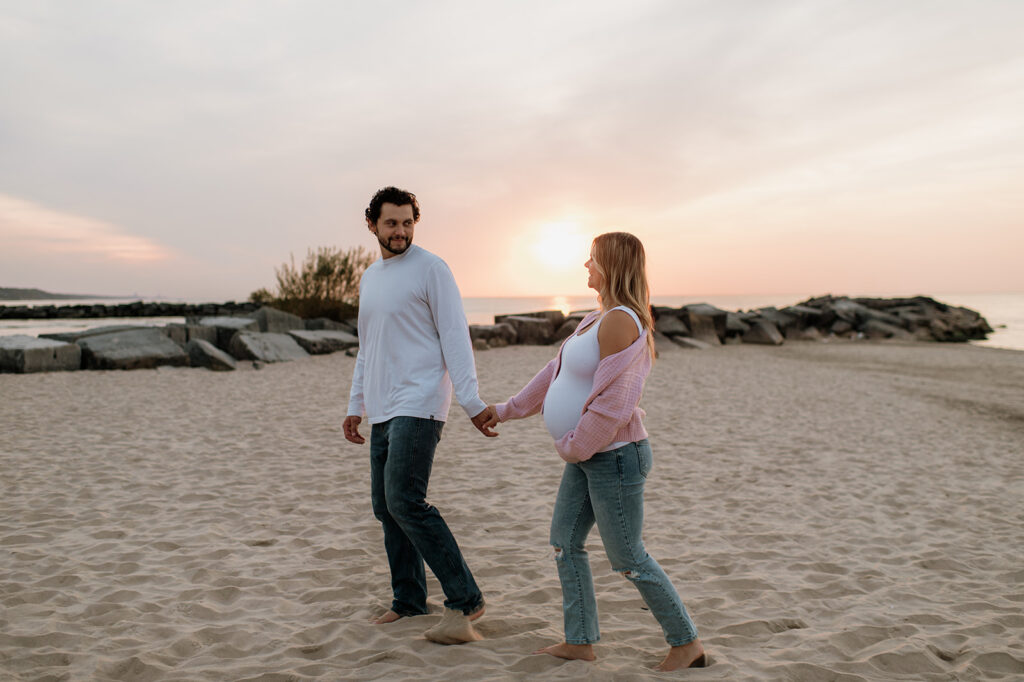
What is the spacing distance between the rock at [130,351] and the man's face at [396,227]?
1255cm

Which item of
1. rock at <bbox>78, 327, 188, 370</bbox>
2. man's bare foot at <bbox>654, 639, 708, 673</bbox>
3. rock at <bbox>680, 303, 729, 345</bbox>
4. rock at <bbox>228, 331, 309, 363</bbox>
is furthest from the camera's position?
rock at <bbox>680, 303, 729, 345</bbox>

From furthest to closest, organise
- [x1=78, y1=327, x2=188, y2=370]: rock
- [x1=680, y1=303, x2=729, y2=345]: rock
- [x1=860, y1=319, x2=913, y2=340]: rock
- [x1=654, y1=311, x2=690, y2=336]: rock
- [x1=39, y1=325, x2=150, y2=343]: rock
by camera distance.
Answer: [x1=860, y1=319, x2=913, y2=340]: rock → [x1=680, y1=303, x2=729, y2=345]: rock → [x1=654, y1=311, x2=690, y2=336]: rock → [x1=39, y1=325, x2=150, y2=343]: rock → [x1=78, y1=327, x2=188, y2=370]: rock

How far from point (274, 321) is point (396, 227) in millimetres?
16807

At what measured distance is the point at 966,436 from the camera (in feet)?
27.9

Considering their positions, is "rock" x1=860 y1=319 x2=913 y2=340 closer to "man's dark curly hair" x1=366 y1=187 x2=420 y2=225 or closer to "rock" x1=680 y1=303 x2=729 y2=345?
"rock" x1=680 y1=303 x2=729 y2=345

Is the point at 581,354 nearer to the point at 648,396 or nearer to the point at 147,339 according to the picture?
the point at 648,396

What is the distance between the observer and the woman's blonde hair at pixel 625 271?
2.51 metres

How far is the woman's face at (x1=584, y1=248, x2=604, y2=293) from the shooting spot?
260 cm

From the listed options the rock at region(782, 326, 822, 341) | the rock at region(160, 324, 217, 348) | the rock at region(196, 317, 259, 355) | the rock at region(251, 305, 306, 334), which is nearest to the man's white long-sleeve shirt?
the rock at region(196, 317, 259, 355)

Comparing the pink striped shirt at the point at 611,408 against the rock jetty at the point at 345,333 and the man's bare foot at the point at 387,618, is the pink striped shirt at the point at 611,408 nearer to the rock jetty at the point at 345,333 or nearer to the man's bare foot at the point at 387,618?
the man's bare foot at the point at 387,618

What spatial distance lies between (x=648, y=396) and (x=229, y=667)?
9.19 metres

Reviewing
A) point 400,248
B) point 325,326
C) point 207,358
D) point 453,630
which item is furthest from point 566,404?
point 325,326

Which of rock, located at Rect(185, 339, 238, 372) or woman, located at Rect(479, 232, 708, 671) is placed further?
rock, located at Rect(185, 339, 238, 372)

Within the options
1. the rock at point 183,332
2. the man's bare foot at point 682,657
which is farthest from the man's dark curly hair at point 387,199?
the rock at point 183,332
